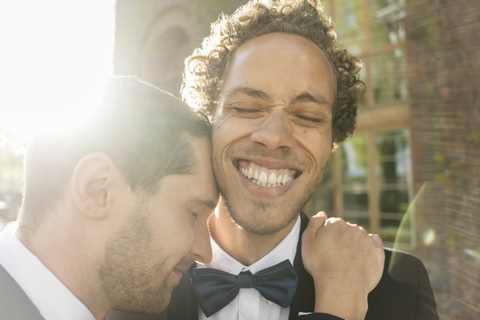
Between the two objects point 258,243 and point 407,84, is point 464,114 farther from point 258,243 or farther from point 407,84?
point 258,243

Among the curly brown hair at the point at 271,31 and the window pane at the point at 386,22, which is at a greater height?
the window pane at the point at 386,22

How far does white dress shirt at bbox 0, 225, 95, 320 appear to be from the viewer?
1.51 metres

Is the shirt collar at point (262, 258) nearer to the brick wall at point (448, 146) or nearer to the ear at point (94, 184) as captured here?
the ear at point (94, 184)

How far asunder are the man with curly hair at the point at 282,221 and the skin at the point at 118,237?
189 mm

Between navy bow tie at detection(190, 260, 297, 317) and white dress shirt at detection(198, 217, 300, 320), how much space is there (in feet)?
0.36

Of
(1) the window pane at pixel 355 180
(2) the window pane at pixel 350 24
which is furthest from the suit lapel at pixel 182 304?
(2) the window pane at pixel 350 24

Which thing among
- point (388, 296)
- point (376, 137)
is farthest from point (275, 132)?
point (376, 137)

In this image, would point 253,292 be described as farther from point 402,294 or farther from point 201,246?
point 402,294

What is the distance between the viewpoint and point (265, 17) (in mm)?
2359

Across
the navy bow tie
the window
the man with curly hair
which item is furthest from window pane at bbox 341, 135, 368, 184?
the navy bow tie

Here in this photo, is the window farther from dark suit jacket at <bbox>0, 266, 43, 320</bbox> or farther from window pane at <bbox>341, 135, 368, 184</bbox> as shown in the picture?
dark suit jacket at <bbox>0, 266, 43, 320</bbox>

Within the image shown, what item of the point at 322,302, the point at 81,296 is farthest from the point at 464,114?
the point at 81,296

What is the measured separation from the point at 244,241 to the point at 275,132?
0.60m

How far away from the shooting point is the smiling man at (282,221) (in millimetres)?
1930
